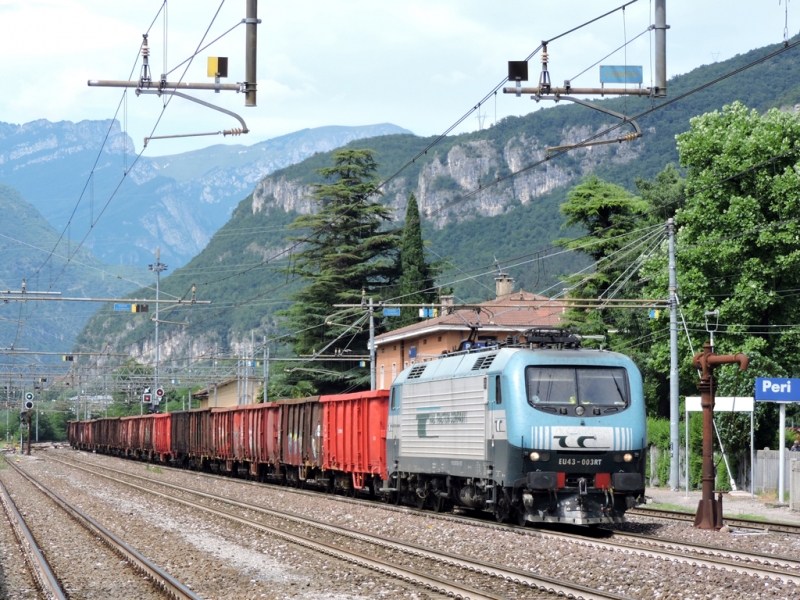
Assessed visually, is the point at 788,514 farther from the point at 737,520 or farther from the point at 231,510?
the point at 231,510

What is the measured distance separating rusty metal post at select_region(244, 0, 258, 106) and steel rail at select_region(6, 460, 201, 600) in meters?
6.06

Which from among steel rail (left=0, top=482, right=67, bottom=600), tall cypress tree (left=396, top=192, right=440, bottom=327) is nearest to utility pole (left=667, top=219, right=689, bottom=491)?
steel rail (left=0, top=482, right=67, bottom=600)

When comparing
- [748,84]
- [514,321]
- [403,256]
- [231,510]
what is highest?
[748,84]

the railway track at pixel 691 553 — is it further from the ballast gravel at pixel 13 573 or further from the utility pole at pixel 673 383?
the utility pole at pixel 673 383

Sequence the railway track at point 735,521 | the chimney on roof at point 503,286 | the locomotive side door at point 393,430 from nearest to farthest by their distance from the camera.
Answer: the railway track at point 735,521, the locomotive side door at point 393,430, the chimney on roof at point 503,286

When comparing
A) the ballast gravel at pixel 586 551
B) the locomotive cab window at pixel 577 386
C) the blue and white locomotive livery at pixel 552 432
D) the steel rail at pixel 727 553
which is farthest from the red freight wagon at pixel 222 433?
the steel rail at pixel 727 553

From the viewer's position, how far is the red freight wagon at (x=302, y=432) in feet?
105

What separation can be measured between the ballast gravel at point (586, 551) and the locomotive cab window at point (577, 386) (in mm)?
2219

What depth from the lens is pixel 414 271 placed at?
66688 mm

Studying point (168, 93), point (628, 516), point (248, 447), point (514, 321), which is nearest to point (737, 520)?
point (628, 516)

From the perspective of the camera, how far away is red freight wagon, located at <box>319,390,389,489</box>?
2672 centimetres

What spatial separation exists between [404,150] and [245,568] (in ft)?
601

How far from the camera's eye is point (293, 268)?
6656 cm

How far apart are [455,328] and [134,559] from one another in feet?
130
